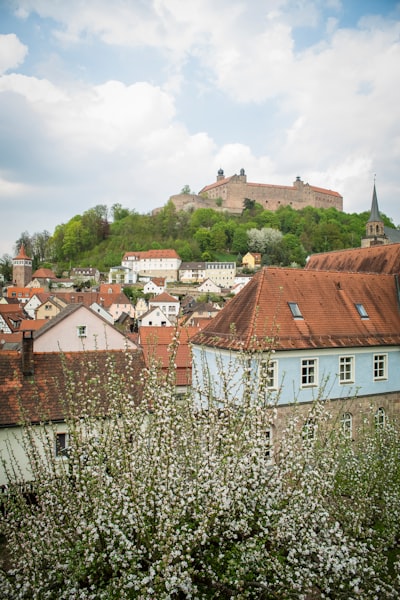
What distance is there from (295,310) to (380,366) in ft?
15.9

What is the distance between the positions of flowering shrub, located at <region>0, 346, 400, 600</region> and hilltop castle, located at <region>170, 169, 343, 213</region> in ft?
467

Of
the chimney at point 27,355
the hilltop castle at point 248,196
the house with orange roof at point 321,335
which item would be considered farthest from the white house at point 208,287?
the chimney at point 27,355

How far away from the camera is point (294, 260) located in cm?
11338

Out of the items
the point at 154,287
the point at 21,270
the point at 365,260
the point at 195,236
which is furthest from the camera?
the point at 195,236

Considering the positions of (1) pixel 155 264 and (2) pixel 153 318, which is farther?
(1) pixel 155 264

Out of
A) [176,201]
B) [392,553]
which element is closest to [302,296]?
[392,553]

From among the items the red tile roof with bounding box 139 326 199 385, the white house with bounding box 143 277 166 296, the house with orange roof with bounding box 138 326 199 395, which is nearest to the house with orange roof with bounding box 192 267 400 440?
the red tile roof with bounding box 139 326 199 385

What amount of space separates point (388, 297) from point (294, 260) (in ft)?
309

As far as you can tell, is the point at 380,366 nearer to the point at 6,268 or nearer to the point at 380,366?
the point at 380,366

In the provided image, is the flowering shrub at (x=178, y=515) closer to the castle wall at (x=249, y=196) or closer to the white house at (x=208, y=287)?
the white house at (x=208, y=287)

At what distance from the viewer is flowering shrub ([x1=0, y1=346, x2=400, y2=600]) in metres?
4.82

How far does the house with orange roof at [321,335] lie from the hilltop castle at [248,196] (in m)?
129

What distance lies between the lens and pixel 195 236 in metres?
124

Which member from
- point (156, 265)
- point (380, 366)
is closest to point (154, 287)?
point (156, 265)
